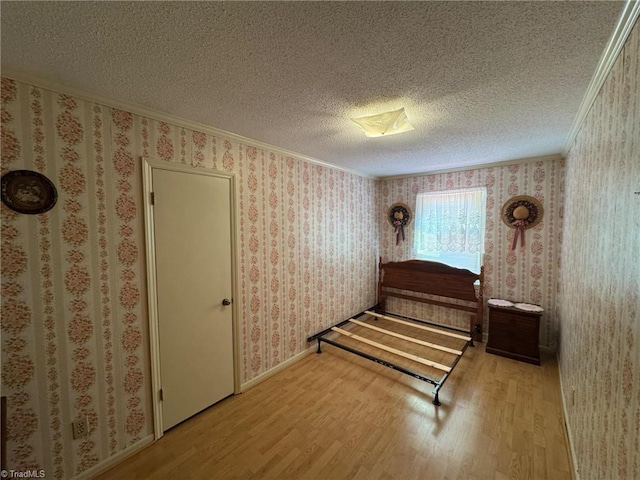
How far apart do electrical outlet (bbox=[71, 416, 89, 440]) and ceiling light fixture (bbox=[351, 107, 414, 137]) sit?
8.97 feet

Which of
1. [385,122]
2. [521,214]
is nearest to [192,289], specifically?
[385,122]

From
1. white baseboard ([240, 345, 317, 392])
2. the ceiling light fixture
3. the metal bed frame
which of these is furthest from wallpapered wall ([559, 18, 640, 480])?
white baseboard ([240, 345, 317, 392])

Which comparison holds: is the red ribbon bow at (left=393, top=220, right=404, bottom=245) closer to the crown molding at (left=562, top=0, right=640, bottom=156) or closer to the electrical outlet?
the crown molding at (left=562, top=0, right=640, bottom=156)

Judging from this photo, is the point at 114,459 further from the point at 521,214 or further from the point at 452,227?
the point at 521,214

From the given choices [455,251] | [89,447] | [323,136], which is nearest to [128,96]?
[323,136]

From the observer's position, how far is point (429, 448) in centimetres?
185

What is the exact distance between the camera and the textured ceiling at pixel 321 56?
994 mm

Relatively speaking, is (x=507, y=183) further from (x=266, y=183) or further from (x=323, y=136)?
(x=266, y=183)

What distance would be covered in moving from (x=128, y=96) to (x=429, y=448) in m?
3.16

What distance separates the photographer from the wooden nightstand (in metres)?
2.95

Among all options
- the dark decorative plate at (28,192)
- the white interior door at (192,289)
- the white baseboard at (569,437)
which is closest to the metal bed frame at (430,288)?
the white baseboard at (569,437)

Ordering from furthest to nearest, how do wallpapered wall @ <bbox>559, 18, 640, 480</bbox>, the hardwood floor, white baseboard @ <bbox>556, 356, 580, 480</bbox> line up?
1. the hardwood floor
2. white baseboard @ <bbox>556, 356, 580, 480</bbox>
3. wallpapered wall @ <bbox>559, 18, 640, 480</bbox>

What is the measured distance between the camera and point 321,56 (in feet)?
4.09

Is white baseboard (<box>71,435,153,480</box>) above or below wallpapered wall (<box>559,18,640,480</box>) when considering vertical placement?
below
